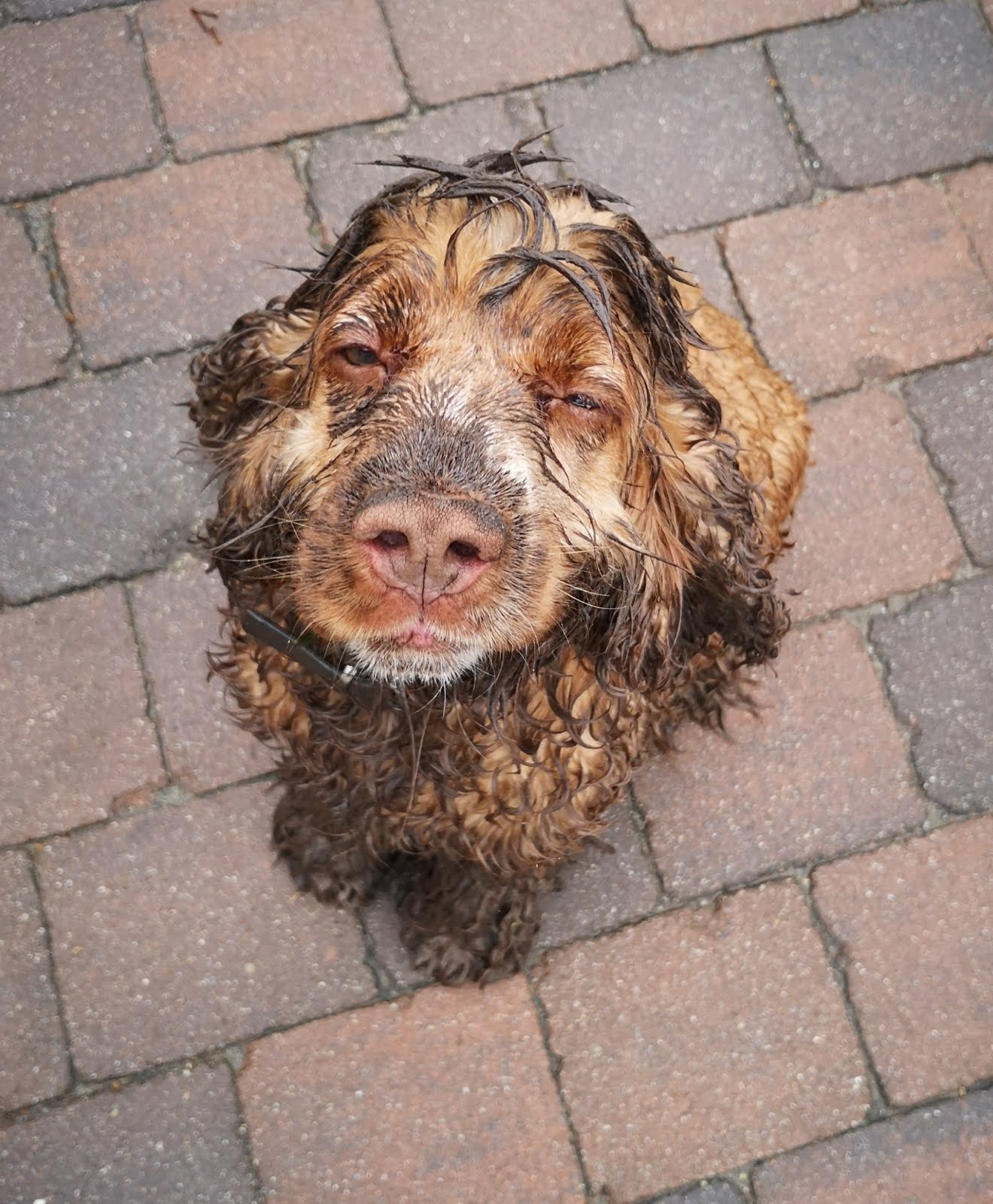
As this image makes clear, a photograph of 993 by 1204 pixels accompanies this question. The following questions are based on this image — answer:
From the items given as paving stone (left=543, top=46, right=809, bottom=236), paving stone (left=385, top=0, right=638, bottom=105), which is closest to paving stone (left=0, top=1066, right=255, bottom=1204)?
paving stone (left=543, top=46, right=809, bottom=236)

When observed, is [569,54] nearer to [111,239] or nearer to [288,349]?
[111,239]

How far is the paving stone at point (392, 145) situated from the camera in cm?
384

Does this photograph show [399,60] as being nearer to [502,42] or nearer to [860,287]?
[502,42]

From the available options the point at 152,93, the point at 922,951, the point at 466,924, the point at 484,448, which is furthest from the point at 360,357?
the point at 922,951

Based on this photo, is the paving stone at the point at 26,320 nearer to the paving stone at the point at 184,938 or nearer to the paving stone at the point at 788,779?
the paving stone at the point at 184,938

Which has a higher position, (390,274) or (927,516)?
(390,274)

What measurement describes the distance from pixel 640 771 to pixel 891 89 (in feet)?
8.24

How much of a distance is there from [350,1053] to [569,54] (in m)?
3.21

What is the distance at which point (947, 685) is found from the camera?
3676 millimetres

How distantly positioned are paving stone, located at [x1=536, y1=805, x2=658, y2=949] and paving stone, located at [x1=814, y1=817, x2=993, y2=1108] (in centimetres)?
51

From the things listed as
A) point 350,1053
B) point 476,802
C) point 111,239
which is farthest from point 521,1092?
point 111,239

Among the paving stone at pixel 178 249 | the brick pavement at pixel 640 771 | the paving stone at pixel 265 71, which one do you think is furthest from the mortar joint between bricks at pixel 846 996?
the paving stone at pixel 265 71

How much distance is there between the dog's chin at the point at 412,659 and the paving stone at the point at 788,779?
58.5 inches

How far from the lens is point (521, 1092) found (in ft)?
10.9
